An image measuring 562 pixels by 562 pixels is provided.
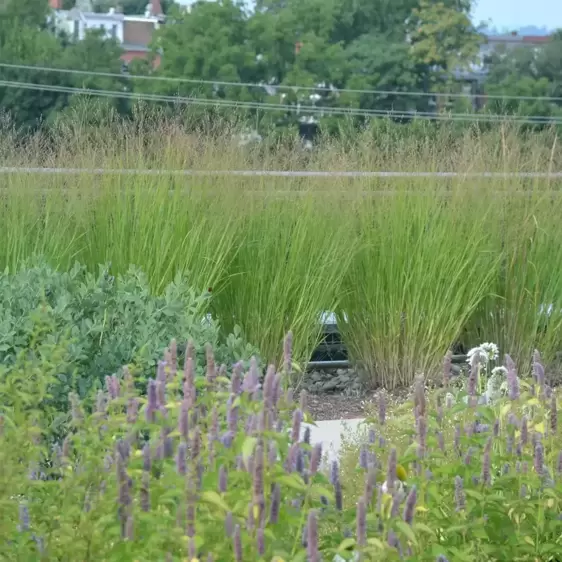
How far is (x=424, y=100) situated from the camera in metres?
49.5

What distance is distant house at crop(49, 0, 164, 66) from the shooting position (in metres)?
53.0

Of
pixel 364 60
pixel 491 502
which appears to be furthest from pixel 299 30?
pixel 491 502

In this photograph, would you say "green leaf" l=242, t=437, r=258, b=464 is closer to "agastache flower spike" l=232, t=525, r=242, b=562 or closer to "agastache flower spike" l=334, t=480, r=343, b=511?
"agastache flower spike" l=232, t=525, r=242, b=562

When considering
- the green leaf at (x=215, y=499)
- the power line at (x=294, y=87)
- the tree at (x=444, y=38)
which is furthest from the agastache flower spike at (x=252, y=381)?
the tree at (x=444, y=38)

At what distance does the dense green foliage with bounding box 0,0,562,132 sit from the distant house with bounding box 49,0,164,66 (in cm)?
107

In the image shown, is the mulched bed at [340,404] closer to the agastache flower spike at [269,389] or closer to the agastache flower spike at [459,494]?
the agastache flower spike at [459,494]

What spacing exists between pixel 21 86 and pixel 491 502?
43095 millimetres

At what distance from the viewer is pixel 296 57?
51250 millimetres

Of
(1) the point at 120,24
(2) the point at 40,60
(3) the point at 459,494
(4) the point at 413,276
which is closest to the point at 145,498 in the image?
(3) the point at 459,494

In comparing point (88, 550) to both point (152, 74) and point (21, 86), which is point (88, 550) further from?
point (152, 74)

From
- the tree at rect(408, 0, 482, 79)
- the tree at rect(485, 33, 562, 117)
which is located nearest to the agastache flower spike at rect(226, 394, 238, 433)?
the tree at rect(485, 33, 562, 117)

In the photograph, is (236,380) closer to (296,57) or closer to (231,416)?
(231,416)

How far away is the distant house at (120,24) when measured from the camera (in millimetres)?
52969

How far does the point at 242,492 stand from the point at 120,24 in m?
59.4
